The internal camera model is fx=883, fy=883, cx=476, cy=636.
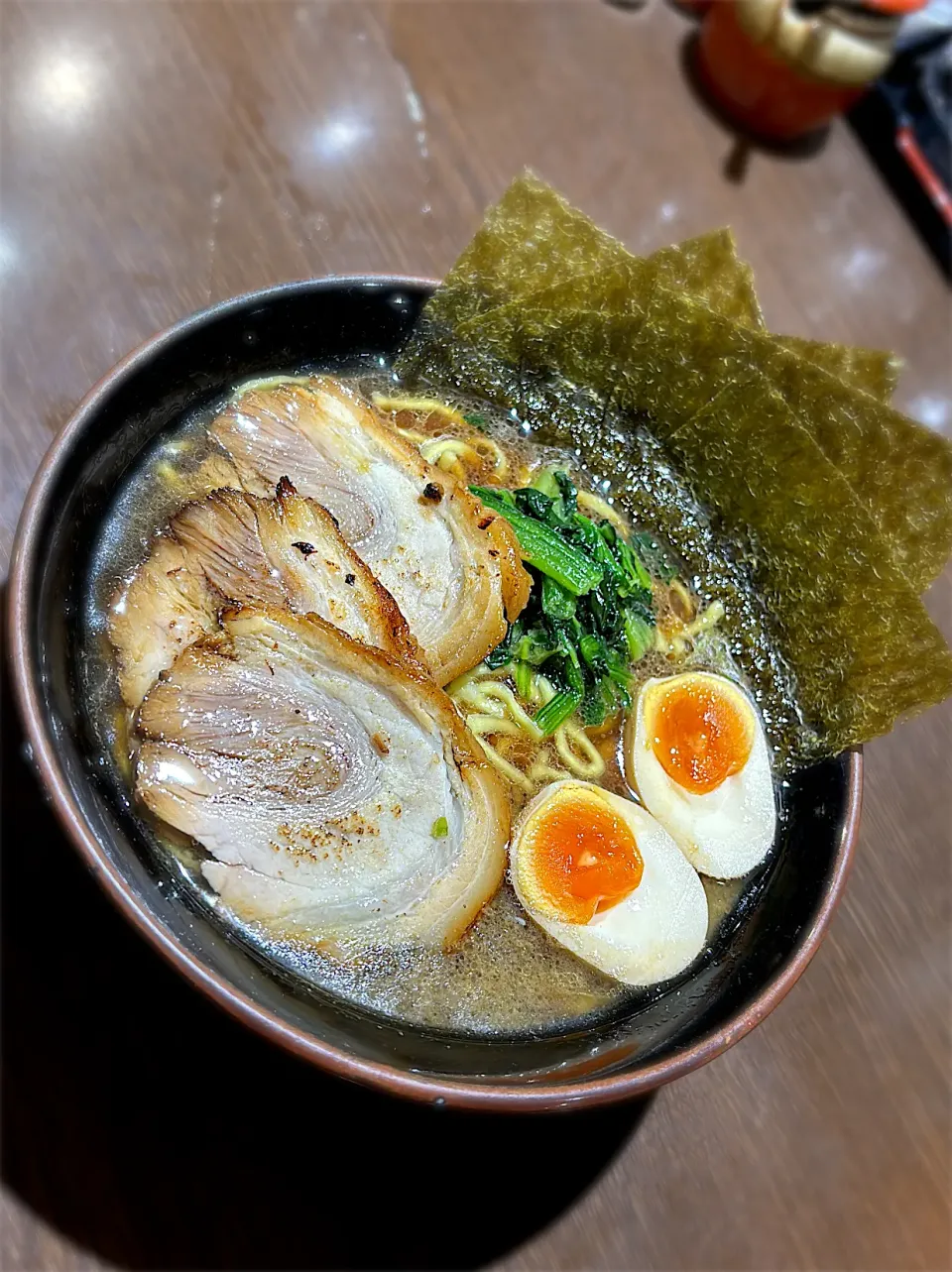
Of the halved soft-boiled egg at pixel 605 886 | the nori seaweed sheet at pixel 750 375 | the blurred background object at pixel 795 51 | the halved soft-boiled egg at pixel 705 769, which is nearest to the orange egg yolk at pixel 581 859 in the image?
the halved soft-boiled egg at pixel 605 886

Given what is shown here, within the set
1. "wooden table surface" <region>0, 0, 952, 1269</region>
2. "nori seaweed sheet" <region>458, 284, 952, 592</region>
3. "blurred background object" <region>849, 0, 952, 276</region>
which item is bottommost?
"wooden table surface" <region>0, 0, 952, 1269</region>

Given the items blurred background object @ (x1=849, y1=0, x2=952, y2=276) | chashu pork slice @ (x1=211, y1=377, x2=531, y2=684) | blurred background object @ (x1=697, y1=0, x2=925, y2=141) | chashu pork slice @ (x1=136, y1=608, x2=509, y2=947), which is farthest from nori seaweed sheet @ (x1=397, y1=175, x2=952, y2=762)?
blurred background object @ (x1=849, y1=0, x2=952, y2=276)

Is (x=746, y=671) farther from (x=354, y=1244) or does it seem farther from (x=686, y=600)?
(x=354, y=1244)

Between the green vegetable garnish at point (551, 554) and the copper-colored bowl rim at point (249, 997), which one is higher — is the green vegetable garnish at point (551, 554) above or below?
above

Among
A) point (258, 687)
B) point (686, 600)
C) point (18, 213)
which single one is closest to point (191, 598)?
point (258, 687)

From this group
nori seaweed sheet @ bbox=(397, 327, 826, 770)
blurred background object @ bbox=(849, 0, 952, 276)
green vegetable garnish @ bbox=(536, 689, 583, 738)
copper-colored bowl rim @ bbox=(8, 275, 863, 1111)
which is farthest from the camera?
blurred background object @ bbox=(849, 0, 952, 276)

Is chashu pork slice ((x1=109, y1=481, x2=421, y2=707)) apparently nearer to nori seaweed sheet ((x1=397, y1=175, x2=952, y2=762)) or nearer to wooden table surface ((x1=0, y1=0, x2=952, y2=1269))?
wooden table surface ((x1=0, y1=0, x2=952, y2=1269))

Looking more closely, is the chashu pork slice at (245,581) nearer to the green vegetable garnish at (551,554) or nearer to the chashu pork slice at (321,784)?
the chashu pork slice at (321,784)
